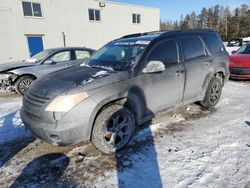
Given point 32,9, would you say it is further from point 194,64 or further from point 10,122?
point 194,64

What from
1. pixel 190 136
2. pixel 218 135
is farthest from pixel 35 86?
A: pixel 218 135

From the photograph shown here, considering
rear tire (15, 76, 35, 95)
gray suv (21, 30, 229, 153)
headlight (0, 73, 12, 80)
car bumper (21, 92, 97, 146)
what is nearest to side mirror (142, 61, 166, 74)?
gray suv (21, 30, 229, 153)

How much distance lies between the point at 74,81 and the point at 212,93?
3.47m

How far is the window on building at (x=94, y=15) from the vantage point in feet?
65.1

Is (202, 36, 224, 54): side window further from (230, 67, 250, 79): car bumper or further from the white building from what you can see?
the white building

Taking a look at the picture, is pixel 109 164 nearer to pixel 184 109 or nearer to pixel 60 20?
pixel 184 109

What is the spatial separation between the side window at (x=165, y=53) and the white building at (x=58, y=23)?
15.1 m

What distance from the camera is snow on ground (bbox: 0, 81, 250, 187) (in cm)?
272

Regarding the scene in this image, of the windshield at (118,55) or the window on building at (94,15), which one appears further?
the window on building at (94,15)

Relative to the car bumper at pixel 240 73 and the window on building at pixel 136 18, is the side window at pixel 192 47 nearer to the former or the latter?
the car bumper at pixel 240 73

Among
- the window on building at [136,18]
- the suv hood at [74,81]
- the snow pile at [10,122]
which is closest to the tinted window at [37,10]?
the window on building at [136,18]

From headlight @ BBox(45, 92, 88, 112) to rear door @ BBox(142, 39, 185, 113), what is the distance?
1.19 metres

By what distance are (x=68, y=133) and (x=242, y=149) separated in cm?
268

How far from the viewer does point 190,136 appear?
3.85 metres
